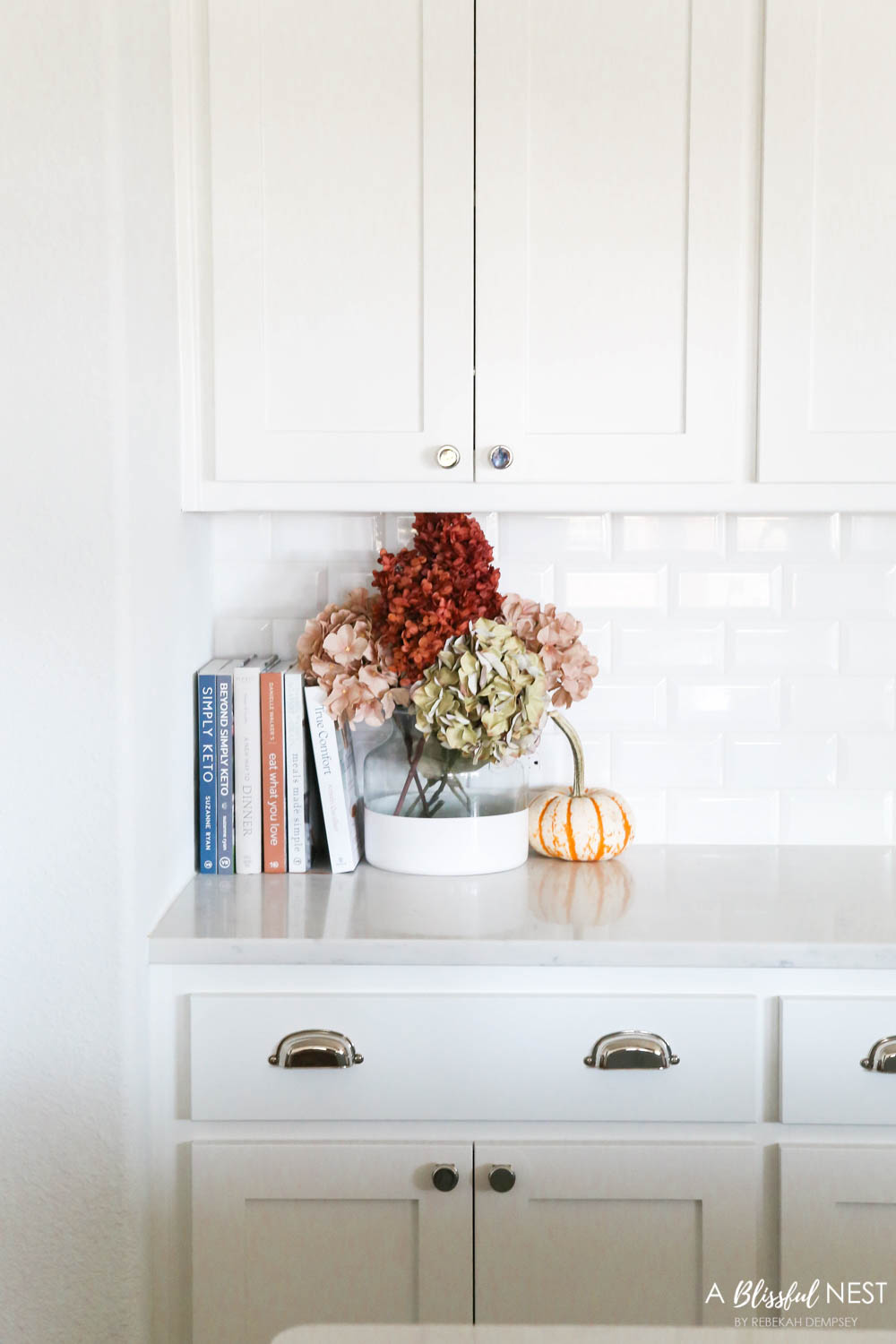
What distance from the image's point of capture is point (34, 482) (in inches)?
55.7

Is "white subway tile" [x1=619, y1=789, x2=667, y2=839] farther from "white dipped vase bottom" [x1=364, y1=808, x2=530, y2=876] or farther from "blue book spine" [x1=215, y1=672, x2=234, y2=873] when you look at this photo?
"blue book spine" [x1=215, y1=672, x2=234, y2=873]

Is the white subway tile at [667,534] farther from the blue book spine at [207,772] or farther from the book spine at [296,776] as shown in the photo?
the blue book spine at [207,772]

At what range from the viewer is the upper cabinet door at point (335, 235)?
5.56ft

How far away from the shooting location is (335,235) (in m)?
1.72

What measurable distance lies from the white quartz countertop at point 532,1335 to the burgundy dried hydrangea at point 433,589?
3.33ft

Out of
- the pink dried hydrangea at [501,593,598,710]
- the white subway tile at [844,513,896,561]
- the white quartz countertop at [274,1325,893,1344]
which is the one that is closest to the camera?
the white quartz countertop at [274,1325,893,1344]

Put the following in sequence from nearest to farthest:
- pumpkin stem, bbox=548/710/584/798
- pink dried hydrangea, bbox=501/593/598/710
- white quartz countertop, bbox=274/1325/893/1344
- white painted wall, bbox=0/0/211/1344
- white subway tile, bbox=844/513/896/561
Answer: white quartz countertop, bbox=274/1325/893/1344 → white painted wall, bbox=0/0/211/1344 → pink dried hydrangea, bbox=501/593/598/710 → pumpkin stem, bbox=548/710/584/798 → white subway tile, bbox=844/513/896/561

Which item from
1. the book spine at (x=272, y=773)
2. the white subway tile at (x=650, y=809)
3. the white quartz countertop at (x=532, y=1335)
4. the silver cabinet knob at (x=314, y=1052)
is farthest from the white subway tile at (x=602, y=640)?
the white quartz countertop at (x=532, y=1335)

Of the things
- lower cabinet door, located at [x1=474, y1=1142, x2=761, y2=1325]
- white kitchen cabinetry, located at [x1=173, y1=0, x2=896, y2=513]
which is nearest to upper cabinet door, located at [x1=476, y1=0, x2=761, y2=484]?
white kitchen cabinetry, located at [x1=173, y1=0, x2=896, y2=513]

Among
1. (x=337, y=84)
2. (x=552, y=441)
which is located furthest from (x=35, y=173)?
(x=552, y=441)

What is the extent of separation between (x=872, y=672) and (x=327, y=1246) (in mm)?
1231

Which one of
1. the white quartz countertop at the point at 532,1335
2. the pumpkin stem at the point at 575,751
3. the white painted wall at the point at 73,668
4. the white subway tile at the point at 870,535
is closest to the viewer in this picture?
the white quartz countertop at the point at 532,1335

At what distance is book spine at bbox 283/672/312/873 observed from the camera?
1.84m

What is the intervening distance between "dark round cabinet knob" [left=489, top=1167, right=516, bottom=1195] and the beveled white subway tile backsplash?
0.71 metres
